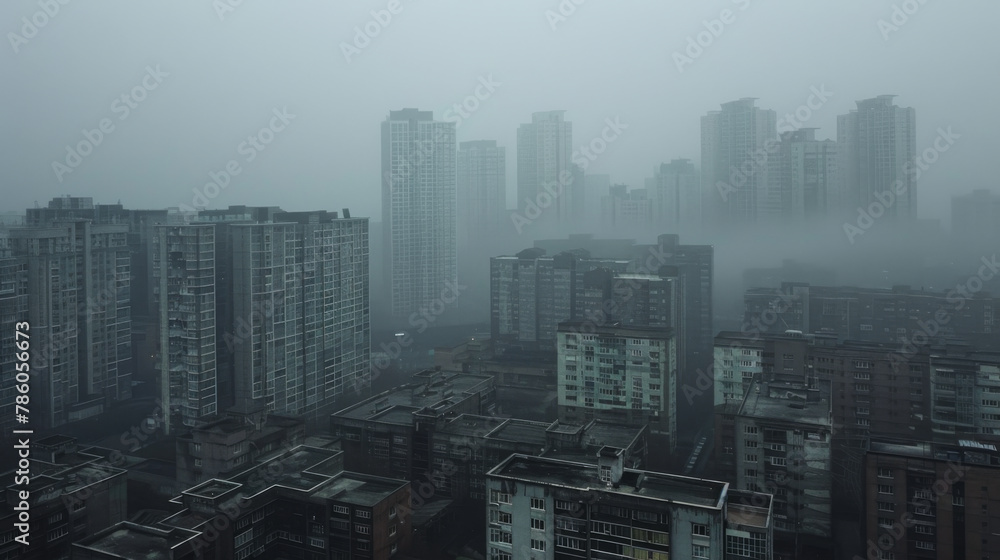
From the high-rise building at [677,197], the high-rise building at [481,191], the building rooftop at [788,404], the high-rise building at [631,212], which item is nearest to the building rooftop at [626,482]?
the building rooftop at [788,404]

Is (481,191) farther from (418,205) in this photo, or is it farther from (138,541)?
(138,541)

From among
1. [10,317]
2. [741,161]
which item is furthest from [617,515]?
[741,161]

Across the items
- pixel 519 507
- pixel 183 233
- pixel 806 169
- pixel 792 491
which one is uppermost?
pixel 806 169

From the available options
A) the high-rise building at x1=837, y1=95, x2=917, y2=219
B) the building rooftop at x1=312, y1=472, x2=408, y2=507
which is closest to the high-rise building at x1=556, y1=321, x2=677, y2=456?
the building rooftop at x1=312, y1=472, x2=408, y2=507

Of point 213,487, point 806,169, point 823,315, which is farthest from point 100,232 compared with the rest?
point 806,169

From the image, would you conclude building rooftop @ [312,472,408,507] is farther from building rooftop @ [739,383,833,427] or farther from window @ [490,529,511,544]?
building rooftop @ [739,383,833,427]

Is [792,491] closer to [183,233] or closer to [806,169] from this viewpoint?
[183,233]
